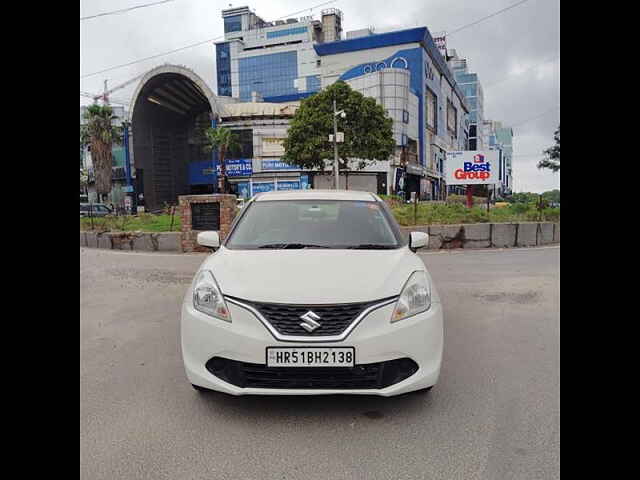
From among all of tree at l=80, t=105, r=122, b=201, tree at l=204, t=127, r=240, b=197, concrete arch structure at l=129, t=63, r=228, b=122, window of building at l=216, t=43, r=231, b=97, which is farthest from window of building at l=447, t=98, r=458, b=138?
tree at l=80, t=105, r=122, b=201

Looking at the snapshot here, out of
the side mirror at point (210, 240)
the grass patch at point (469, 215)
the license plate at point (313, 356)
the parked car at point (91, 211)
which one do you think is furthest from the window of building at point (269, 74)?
the license plate at point (313, 356)

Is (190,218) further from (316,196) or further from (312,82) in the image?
(312,82)

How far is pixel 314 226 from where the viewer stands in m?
4.12

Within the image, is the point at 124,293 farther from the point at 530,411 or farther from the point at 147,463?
the point at 530,411

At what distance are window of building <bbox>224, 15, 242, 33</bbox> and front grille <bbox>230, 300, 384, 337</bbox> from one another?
10982 cm

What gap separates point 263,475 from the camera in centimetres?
245

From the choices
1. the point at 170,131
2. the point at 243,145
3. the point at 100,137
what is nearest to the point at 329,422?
the point at 243,145

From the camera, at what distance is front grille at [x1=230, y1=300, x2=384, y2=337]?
279cm

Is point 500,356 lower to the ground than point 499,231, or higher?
lower

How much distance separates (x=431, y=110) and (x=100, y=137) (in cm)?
4058

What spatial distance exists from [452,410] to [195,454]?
167 centimetres
